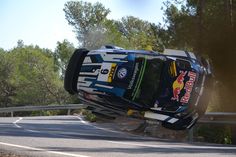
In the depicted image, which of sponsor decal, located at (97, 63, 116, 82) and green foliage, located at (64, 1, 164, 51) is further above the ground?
green foliage, located at (64, 1, 164, 51)

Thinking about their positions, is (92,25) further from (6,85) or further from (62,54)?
(6,85)

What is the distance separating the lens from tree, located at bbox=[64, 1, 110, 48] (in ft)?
196

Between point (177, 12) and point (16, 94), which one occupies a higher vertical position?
point (177, 12)

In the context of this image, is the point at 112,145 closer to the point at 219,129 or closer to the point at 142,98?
the point at 142,98

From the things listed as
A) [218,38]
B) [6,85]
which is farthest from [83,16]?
[218,38]

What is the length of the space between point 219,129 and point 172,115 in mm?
5000

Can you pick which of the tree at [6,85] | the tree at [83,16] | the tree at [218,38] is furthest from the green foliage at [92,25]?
the tree at [218,38]

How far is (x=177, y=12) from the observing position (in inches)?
918

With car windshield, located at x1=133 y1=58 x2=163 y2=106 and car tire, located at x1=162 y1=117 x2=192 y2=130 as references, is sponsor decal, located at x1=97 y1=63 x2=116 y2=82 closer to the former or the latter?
car windshield, located at x1=133 y1=58 x2=163 y2=106

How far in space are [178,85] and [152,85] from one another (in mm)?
568

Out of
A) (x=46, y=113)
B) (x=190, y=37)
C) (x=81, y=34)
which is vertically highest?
(x=81, y=34)

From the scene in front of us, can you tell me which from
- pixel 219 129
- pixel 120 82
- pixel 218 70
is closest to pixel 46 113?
pixel 218 70

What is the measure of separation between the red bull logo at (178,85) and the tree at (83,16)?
158 ft

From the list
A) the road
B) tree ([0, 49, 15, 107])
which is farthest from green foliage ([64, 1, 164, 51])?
the road
